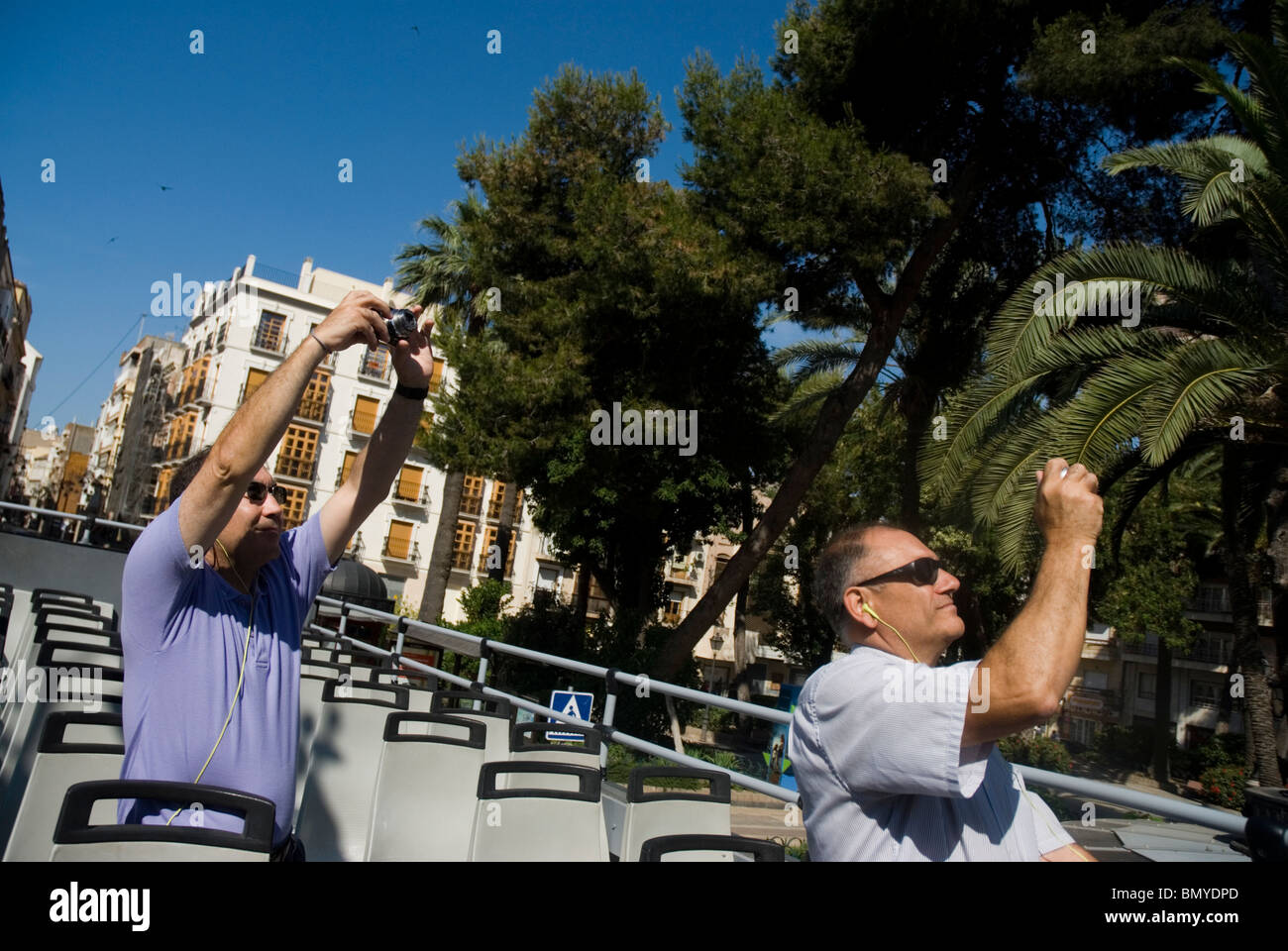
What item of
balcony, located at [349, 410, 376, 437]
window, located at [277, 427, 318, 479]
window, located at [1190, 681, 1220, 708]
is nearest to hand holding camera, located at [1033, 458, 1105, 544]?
window, located at [277, 427, 318, 479]

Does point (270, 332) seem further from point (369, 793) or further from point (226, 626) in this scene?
point (226, 626)

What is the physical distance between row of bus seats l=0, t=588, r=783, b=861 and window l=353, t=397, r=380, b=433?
4578 centimetres

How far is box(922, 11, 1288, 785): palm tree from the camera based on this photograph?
889 centimetres

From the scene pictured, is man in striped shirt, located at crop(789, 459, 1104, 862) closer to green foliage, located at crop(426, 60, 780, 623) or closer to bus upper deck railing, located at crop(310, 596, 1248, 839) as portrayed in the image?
bus upper deck railing, located at crop(310, 596, 1248, 839)

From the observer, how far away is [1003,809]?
170 centimetres

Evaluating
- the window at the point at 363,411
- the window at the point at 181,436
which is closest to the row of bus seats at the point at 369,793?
the window at the point at 363,411

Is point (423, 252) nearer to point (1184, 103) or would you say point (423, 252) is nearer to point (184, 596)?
point (1184, 103)

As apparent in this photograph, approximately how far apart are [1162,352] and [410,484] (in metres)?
42.2

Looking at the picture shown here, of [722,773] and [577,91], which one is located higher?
[577,91]

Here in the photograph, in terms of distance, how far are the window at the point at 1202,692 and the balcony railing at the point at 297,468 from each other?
146ft

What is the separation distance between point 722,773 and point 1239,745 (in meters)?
32.1

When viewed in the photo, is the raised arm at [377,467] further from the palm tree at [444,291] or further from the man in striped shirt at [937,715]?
the palm tree at [444,291]
